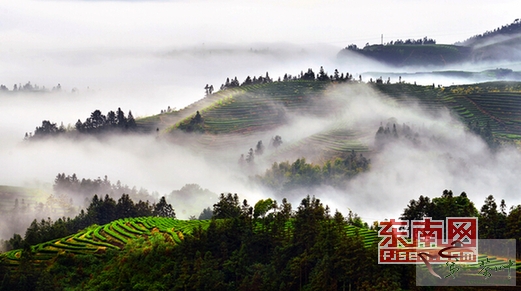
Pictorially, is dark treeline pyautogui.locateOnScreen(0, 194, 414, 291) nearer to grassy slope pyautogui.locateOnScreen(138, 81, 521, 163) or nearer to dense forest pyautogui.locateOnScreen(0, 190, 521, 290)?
dense forest pyautogui.locateOnScreen(0, 190, 521, 290)

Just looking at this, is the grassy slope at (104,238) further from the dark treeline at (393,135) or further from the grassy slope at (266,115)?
the dark treeline at (393,135)

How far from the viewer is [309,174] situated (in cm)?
12612

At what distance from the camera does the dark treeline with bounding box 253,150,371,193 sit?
12544 centimetres

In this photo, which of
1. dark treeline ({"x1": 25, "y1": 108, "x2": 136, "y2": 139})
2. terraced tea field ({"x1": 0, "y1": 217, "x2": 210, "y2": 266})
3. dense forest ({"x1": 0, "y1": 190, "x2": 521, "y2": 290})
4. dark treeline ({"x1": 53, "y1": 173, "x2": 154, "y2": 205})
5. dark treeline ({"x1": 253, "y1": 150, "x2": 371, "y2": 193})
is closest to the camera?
dense forest ({"x1": 0, "y1": 190, "x2": 521, "y2": 290})

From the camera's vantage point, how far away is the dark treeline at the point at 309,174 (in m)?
125

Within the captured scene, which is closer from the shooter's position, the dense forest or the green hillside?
the dense forest

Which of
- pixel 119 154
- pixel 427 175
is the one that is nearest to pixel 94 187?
pixel 119 154

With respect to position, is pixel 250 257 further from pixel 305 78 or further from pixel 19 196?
pixel 305 78

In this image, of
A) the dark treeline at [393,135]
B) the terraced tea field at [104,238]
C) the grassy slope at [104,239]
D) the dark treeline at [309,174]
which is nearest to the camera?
the grassy slope at [104,239]

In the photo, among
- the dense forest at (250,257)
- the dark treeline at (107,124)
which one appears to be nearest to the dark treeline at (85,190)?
the dark treeline at (107,124)

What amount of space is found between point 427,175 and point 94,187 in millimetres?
56140

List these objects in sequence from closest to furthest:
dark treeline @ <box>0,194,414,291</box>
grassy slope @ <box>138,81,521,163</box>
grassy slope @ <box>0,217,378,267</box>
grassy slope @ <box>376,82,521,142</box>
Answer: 1. dark treeline @ <box>0,194,414,291</box>
2. grassy slope @ <box>0,217,378,267</box>
3. grassy slope @ <box>138,81,521,163</box>
4. grassy slope @ <box>376,82,521,142</box>

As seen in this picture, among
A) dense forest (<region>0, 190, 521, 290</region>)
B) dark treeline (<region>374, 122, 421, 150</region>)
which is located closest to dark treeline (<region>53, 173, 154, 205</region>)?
dark treeline (<region>374, 122, 421, 150</region>)

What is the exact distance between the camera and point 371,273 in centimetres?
4469
